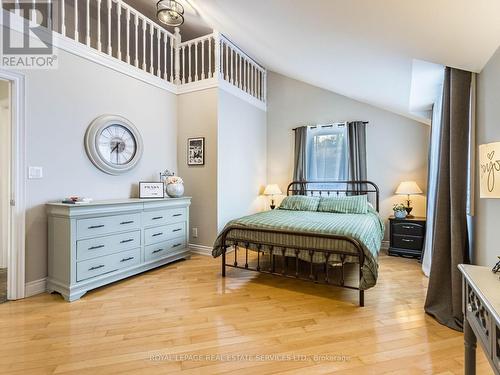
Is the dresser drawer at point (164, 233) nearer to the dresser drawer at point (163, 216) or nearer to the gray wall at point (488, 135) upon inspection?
the dresser drawer at point (163, 216)

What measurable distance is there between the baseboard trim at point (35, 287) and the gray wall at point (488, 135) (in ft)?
12.8

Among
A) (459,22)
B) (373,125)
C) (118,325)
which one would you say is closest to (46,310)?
(118,325)

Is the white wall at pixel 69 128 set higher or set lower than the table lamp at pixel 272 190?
higher

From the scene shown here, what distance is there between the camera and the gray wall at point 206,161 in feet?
13.3

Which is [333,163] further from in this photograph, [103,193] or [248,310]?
[103,193]

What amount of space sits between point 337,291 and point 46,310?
110 inches

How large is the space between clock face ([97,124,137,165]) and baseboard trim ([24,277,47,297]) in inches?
58.2

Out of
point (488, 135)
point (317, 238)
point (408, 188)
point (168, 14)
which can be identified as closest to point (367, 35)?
point (488, 135)

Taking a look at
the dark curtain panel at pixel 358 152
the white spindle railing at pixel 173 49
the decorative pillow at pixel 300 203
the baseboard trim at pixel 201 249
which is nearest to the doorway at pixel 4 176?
the white spindle railing at pixel 173 49

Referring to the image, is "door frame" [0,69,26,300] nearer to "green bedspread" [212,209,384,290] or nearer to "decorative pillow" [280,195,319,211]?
"green bedspread" [212,209,384,290]

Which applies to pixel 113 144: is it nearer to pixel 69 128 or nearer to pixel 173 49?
pixel 69 128

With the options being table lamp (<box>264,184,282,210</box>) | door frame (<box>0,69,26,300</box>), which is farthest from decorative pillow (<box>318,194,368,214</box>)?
door frame (<box>0,69,26,300</box>)

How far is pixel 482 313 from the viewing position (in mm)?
1039

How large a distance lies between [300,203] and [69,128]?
3329 millimetres
